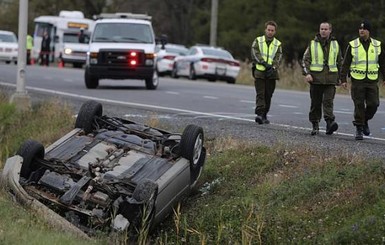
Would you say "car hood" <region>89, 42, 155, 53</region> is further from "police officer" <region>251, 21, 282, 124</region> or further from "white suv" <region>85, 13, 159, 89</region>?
"police officer" <region>251, 21, 282, 124</region>

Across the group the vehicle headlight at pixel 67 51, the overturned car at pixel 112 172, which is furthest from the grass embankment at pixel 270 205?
the vehicle headlight at pixel 67 51

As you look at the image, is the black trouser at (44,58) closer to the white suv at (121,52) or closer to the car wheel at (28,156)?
the white suv at (121,52)

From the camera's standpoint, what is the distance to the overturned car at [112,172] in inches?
336

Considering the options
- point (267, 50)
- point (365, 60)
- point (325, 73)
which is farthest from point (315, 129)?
point (267, 50)

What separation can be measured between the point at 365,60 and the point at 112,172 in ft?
Answer: 16.2

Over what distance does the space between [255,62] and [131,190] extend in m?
5.83

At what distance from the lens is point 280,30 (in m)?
45.4

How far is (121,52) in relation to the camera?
2352 cm

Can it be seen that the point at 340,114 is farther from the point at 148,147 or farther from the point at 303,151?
the point at 148,147

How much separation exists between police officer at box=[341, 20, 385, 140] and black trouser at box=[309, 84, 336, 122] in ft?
1.08

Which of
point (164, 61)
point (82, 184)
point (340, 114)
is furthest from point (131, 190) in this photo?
point (164, 61)

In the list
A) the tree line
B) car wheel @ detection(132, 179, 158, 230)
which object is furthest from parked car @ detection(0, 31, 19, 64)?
car wheel @ detection(132, 179, 158, 230)

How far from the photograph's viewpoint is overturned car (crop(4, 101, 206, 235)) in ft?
28.0

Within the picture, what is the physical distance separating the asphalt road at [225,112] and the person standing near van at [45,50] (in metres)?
20.1
